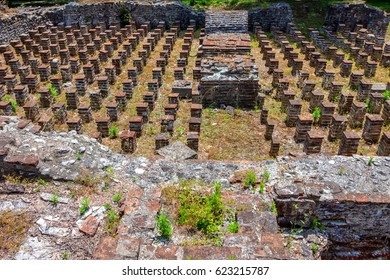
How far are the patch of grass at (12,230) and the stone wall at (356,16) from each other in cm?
1542

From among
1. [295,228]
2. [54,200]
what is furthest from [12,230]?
[295,228]

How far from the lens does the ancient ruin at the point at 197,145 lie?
4188 mm

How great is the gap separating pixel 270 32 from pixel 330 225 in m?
12.8

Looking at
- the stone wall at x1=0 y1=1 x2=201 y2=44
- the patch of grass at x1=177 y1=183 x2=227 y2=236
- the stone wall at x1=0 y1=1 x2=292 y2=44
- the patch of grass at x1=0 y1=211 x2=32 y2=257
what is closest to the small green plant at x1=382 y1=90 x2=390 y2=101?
the patch of grass at x1=177 y1=183 x2=227 y2=236

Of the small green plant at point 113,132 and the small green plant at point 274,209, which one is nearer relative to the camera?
the small green plant at point 274,209

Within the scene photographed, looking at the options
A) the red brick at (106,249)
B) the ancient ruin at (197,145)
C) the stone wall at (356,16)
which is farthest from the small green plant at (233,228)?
the stone wall at (356,16)

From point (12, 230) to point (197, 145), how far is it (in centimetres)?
381

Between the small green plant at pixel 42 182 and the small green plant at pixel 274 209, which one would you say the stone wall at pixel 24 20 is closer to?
the small green plant at pixel 42 182

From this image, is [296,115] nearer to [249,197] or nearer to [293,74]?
[293,74]

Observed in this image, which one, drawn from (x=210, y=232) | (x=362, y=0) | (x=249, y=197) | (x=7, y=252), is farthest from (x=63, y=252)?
(x=362, y=0)

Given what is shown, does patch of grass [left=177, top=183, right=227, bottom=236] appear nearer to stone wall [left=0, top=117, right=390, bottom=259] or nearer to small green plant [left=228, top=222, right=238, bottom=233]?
small green plant [left=228, top=222, right=238, bottom=233]

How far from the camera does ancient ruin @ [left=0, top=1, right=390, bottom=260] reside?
4188 mm

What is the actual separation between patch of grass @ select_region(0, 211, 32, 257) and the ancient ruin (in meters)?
0.04

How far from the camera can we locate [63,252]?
157 inches
